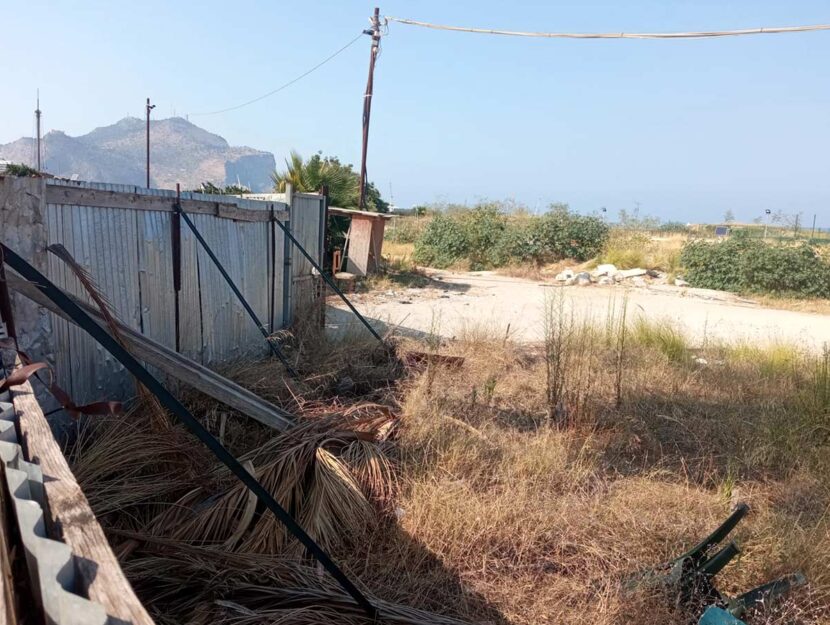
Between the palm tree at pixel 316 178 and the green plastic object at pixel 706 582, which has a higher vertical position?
the palm tree at pixel 316 178

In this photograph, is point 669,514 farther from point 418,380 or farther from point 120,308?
point 120,308

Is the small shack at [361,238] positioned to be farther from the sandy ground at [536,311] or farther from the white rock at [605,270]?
the white rock at [605,270]

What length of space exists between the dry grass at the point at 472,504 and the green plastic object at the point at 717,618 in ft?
0.76

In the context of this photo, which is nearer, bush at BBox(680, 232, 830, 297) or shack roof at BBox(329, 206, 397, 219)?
shack roof at BBox(329, 206, 397, 219)

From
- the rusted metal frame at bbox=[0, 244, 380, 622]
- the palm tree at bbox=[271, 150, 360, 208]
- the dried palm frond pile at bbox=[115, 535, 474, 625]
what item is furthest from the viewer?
the palm tree at bbox=[271, 150, 360, 208]

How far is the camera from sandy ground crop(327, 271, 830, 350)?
9148 millimetres

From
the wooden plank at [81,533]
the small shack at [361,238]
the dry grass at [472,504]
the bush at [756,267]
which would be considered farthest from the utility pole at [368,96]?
the wooden plank at [81,533]

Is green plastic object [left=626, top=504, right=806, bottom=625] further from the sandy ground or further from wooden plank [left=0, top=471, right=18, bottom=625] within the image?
the sandy ground

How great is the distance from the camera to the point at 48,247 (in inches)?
129

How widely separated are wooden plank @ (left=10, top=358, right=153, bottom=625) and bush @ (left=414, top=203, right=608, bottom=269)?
20.4 metres

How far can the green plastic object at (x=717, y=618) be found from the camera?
7.86 feet

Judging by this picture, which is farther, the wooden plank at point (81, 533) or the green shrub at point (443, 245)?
the green shrub at point (443, 245)

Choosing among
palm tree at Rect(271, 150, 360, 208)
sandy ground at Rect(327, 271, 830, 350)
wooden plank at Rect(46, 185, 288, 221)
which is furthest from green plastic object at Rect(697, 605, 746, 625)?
palm tree at Rect(271, 150, 360, 208)

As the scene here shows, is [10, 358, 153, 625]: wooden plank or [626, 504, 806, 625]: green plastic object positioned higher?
[10, 358, 153, 625]: wooden plank
